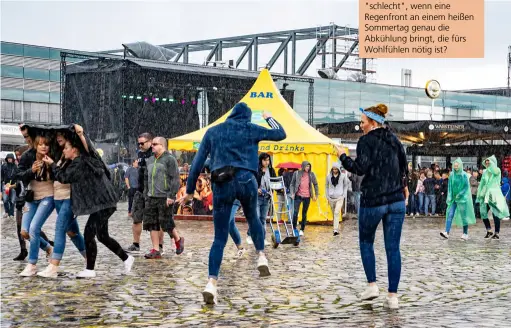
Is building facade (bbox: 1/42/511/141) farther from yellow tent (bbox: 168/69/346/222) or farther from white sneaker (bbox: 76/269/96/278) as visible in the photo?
white sneaker (bbox: 76/269/96/278)

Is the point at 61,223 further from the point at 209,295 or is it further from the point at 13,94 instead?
the point at 13,94

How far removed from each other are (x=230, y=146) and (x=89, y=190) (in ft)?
6.89

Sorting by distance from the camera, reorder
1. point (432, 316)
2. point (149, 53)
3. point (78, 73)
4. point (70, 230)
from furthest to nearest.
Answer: point (149, 53) < point (78, 73) < point (70, 230) < point (432, 316)

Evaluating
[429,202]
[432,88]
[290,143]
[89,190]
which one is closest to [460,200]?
[290,143]

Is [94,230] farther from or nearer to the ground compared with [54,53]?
nearer to the ground

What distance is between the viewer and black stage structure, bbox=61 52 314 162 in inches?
1243

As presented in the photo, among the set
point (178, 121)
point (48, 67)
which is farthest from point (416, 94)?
point (178, 121)

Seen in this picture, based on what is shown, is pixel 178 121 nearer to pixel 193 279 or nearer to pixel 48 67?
pixel 193 279

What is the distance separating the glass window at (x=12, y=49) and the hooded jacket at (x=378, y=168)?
60.9 m

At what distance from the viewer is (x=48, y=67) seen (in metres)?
69.5

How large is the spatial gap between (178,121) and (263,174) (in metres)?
18.7

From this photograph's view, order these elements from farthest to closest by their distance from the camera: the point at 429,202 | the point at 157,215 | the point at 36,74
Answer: the point at 36,74, the point at 429,202, the point at 157,215

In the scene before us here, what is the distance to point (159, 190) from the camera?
12.1m

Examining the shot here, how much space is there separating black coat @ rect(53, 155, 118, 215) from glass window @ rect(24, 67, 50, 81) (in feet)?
198
